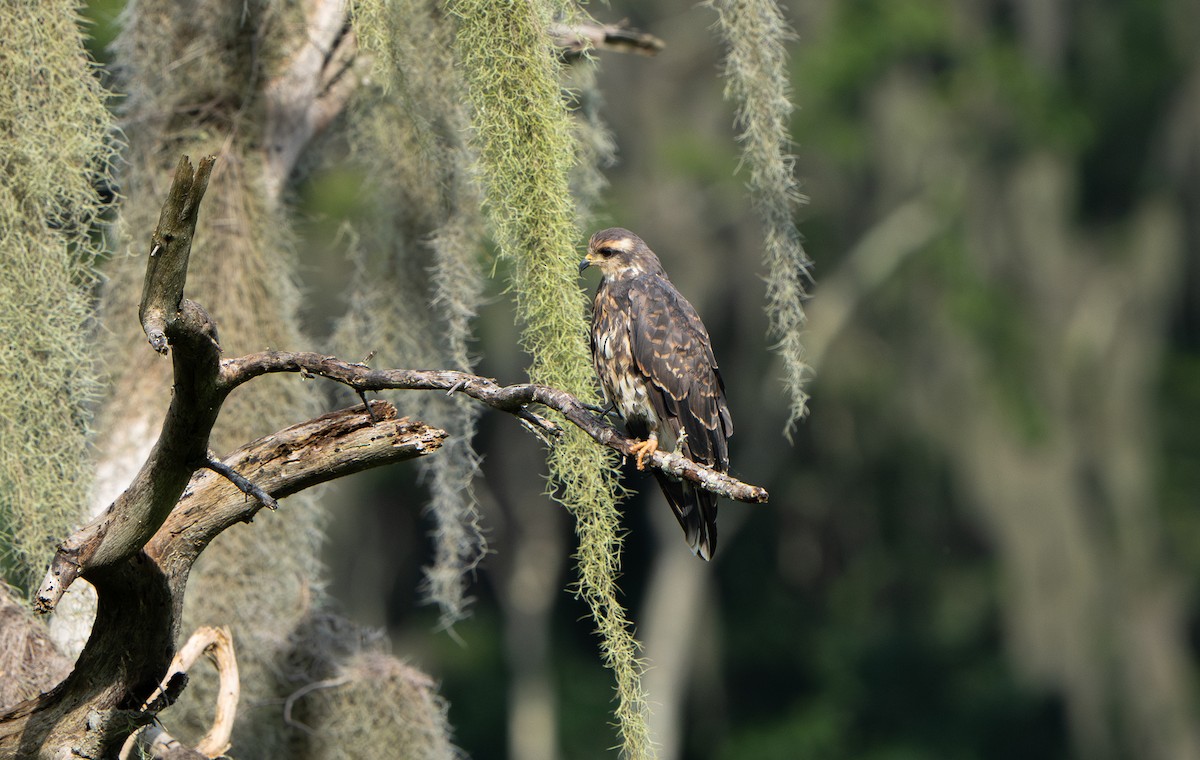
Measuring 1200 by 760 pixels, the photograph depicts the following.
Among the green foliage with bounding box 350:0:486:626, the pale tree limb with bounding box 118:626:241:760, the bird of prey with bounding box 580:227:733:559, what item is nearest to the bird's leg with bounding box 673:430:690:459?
the bird of prey with bounding box 580:227:733:559

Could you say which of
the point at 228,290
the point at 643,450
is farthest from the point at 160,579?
the point at 228,290

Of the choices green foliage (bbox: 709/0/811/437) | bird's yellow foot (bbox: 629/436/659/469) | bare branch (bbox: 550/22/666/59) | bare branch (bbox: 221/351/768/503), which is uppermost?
bare branch (bbox: 550/22/666/59)

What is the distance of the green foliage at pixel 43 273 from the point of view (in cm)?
328

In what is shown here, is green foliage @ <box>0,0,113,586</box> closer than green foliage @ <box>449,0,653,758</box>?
No

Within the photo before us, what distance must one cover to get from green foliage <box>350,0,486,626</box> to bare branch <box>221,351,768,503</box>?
95 centimetres

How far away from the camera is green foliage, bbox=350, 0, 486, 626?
152 inches

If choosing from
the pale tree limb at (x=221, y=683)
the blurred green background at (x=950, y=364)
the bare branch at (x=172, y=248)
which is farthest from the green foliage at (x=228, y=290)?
the blurred green background at (x=950, y=364)

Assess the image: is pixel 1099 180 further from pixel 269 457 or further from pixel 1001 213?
pixel 269 457

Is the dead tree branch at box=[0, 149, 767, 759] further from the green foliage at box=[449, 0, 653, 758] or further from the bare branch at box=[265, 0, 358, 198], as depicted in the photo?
the bare branch at box=[265, 0, 358, 198]

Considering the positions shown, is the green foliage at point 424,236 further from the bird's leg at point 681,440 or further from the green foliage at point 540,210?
the bird's leg at point 681,440

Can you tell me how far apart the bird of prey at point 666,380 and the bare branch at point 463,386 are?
965 mm

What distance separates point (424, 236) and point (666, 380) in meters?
1.10

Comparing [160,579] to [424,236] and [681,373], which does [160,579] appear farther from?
[424,236]

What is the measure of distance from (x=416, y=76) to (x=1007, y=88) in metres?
8.18
